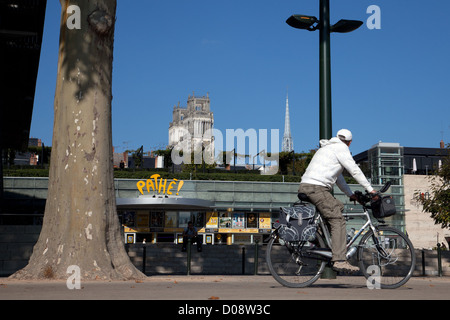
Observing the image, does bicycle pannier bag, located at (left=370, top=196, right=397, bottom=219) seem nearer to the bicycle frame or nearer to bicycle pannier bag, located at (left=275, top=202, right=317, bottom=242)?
the bicycle frame

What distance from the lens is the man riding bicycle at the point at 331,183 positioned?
6.54 metres

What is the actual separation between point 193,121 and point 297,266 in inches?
6805

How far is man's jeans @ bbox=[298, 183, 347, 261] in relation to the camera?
21.4 ft

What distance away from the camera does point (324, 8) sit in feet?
38.9

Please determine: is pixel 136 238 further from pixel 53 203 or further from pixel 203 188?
pixel 53 203

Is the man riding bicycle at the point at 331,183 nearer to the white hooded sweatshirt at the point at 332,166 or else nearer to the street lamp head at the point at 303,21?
the white hooded sweatshirt at the point at 332,166

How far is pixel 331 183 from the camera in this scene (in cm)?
673

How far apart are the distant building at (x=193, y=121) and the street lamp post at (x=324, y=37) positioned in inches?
6334

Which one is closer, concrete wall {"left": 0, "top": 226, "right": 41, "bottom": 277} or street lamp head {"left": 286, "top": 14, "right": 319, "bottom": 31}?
street lamp head {"left": 286, "top": 14, "right": 319, "bottom": 31}

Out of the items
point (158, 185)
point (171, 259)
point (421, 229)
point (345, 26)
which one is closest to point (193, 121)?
point (421, 229)

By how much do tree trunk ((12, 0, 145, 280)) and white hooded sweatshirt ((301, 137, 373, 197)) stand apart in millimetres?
2951

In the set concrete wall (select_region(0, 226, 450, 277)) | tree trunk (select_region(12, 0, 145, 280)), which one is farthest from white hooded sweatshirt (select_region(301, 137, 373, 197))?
concrete wall (select_region(0, 226, 450, 277))

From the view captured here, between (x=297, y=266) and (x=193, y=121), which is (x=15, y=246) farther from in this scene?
(x=193, y=121)

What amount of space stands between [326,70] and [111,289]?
23.1ft
